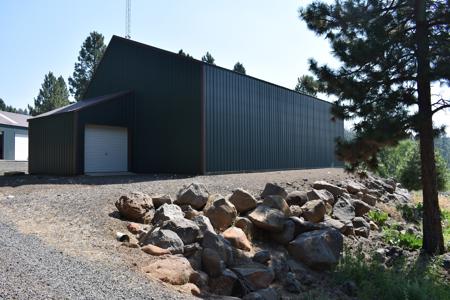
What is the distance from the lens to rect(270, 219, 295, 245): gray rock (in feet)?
26.6

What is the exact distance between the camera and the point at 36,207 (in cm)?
773

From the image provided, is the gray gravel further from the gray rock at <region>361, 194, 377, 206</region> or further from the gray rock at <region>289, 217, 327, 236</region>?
the gray rock at <region>361, 194, 377, 206</region>

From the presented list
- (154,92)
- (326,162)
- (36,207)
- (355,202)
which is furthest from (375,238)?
(326,162)

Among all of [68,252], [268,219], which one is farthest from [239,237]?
[68,252]

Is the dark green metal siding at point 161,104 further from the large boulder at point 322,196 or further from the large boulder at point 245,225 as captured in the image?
the large boulder at point 245,225

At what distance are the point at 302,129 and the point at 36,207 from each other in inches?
635

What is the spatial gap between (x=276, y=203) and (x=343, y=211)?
2.99 metres

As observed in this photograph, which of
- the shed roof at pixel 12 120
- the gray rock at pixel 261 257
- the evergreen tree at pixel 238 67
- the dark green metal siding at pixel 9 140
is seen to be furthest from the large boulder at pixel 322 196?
the evergreen tree at pixel 238 67

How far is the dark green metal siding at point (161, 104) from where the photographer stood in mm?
15008

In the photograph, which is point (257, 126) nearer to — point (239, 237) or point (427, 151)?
point (427, 151)

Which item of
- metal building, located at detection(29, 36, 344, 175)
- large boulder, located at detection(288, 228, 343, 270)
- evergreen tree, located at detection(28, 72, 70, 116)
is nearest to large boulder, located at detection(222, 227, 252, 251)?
large boulder, located at detection(288, 228, 343, 270)

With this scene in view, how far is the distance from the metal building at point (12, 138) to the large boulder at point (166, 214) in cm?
2805

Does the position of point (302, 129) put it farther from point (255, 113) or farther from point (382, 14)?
point (382, 14)

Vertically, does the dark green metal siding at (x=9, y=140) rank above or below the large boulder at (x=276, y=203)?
above
